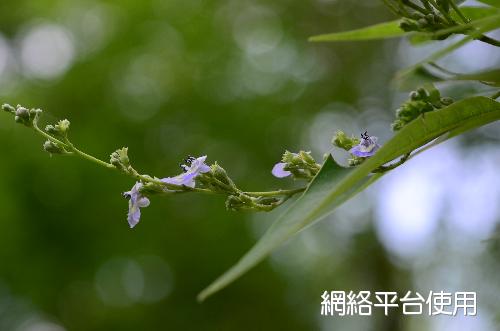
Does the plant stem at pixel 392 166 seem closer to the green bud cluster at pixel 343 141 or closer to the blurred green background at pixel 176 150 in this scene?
the green bud cluster at pixel 343 141

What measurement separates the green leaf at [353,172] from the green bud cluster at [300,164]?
165mm

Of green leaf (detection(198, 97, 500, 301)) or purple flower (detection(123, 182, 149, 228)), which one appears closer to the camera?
green leaf (detection(198, 97, 500, 301))

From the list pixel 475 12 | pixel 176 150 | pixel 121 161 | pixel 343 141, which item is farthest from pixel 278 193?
pixel 176 150

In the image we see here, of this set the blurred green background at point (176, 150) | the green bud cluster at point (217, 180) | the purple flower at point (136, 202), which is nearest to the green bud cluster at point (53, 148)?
the purple flower at point (136, 202)

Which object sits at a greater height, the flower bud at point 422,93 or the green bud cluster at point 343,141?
the flower bud at point 422,93

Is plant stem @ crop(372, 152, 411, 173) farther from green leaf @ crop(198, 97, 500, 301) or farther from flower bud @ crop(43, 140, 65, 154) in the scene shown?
flower bud @ crop(43, 140, 65, 154)

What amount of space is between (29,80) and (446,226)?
391cm

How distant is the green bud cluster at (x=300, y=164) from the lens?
41.4 inches

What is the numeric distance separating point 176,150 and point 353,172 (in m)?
5.70

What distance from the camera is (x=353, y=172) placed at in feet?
2.57

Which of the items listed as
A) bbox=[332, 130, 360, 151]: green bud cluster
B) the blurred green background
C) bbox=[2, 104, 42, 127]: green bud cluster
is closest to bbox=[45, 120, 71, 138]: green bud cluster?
bbox=[2, 104, 42, 127]: green bud cluster

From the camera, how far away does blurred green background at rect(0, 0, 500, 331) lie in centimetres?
610

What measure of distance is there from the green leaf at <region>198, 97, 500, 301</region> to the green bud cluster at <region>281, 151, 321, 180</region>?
0.54 ft

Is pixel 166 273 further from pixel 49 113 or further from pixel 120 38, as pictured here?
pixel 120 38
